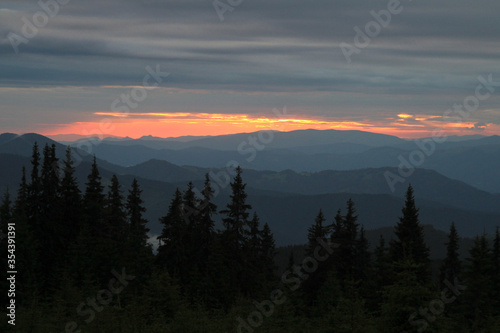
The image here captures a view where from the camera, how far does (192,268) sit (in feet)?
152

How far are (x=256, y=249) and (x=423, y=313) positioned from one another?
2969 cm

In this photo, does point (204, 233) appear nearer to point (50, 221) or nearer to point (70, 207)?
point (70, 207)

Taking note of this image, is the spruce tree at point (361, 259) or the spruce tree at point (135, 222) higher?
the spruce tree at point (135, 222)

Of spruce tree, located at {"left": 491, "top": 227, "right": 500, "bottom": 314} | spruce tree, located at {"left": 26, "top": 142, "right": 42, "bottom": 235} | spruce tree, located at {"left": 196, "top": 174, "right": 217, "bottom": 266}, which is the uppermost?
spruce tree, located at {"left": 26, "top": 142, "right": 42, "bottom": 235}

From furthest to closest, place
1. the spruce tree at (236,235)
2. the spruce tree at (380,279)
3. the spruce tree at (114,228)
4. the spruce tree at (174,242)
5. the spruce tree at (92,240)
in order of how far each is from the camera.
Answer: the spruce tree at (114,228) < the spruce tree at (174,242) < the spruce tree at (92,240) < the spruce tree at (236,235) < the spruce tree at (380,279)

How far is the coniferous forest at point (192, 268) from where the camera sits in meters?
28.2

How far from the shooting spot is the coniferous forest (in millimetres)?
28156

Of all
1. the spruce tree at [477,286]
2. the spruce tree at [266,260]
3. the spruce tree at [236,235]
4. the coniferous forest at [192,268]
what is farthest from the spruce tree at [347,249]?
the spruce tree at [266,260]

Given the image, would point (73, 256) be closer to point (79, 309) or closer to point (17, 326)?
point (79, 309)

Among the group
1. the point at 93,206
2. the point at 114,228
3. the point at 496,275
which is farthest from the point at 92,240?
the point at 496,275

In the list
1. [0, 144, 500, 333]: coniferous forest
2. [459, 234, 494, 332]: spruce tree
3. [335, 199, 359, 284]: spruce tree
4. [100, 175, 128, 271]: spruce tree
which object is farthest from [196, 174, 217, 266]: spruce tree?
[459, 234, 494, 332]: spruce tree

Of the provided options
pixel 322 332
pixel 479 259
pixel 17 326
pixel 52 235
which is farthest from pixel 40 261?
pixel 479 259

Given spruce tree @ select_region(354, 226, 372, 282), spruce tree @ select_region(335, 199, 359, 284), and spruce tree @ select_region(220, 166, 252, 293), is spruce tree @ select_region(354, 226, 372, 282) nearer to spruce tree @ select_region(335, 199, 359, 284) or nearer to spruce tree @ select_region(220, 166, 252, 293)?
spruce tree @ select_region(335, 199, 359, 284)

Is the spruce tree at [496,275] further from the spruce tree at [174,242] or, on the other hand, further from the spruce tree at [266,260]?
the spruce tree at [174,242]
